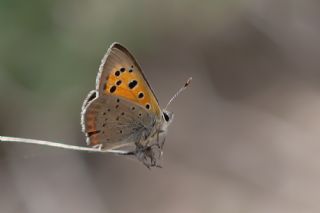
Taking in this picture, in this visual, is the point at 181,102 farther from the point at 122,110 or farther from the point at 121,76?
Result: the point at 121,76

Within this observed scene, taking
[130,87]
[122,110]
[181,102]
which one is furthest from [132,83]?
[181,102]

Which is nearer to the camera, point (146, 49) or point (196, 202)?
point (196, 202)

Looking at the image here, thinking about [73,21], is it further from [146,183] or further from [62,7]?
[146,183]

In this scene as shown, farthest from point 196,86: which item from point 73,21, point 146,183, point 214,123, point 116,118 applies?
point 116,118

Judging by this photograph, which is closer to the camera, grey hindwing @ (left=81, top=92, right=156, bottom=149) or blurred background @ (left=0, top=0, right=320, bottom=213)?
grey hindwing @ (left=81, top=92, right=156, bottom=149)

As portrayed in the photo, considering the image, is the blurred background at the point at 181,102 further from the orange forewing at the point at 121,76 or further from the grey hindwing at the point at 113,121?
the orange forewing at the point at 121,76

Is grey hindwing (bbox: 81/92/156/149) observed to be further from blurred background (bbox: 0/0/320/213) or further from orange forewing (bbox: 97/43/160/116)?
blurred background (bbox: 0/0/320/213)

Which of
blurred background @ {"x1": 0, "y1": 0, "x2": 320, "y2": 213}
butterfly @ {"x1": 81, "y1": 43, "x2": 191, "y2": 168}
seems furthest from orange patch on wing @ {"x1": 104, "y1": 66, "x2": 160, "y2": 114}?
blurred background @ {"x1": 0, "y1": 0, "x2": 320, "y2": 213}
